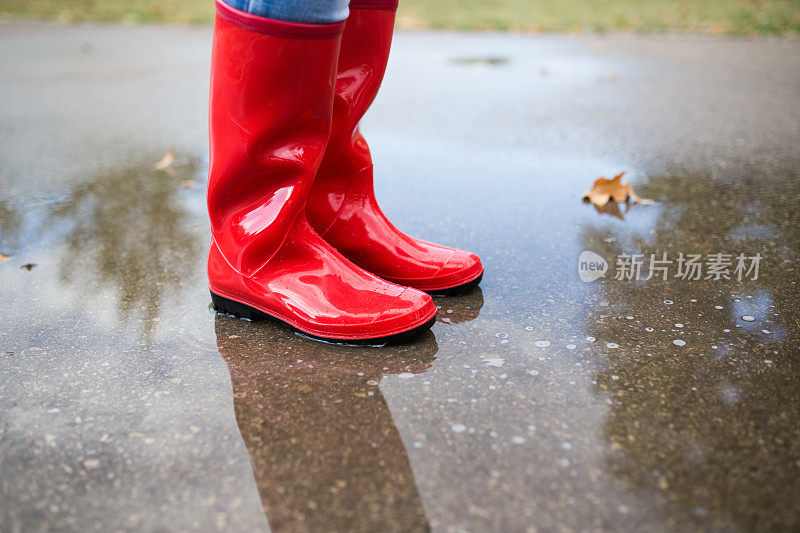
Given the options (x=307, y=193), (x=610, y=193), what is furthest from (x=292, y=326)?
(x=610, y=193)

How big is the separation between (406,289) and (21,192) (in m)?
1.73

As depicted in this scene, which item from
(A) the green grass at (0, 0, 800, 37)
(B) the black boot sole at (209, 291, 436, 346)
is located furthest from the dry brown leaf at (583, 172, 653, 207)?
(A) the green grass at (0, 0, 800, 37)

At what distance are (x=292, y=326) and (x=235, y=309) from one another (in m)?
0.17

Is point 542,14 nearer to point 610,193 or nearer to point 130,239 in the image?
point 610,193

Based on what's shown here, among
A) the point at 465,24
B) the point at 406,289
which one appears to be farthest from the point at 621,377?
the point at 465,24

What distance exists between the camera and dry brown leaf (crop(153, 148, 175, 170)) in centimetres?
277

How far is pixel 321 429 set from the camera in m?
1.13

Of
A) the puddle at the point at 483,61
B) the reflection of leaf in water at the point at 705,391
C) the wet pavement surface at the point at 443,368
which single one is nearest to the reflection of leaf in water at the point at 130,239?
the wet pavement surface at the point at 443,368

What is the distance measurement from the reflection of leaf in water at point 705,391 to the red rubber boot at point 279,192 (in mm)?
452

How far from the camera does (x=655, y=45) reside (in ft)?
19.5

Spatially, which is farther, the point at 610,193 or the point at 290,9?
the point at 610,193

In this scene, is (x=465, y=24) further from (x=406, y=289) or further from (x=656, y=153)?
(x=406, y=289)

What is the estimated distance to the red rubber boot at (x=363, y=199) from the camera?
1.48 m

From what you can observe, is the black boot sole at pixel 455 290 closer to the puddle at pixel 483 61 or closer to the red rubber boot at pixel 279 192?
the red rubber boot at pixel 279 192
